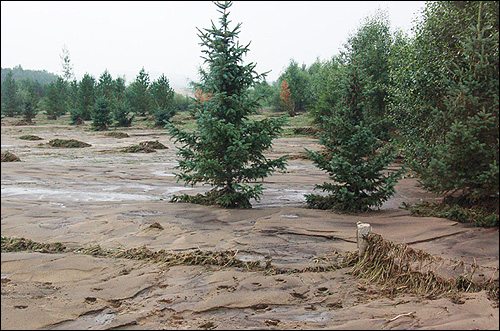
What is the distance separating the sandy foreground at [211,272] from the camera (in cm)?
446

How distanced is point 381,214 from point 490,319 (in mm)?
5295

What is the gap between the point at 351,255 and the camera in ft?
21.1

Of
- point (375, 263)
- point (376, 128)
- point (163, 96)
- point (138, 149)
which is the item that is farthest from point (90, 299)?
point (163, 96)

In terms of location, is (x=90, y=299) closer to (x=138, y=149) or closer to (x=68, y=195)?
(x=68, y=195)

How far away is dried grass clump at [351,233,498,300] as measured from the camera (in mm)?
4996

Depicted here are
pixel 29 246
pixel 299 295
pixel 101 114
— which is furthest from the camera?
pixel 101 114

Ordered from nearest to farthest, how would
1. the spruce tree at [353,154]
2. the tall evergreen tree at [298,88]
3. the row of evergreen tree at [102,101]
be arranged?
the spruce tree at [353,154]
the row of evergreen tree at [102,101]
the tall evergreen tree at [298,88]

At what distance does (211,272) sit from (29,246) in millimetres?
3139

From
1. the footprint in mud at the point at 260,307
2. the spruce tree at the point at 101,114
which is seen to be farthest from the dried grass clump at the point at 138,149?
the footprint in mud at the point at 260,307

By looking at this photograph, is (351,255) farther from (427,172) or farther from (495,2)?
(495,2)

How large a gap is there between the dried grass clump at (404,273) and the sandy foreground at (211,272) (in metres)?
0.19

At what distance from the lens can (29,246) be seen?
681 centimetres

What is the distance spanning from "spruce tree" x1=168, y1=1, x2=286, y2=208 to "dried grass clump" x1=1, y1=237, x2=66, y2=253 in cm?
351

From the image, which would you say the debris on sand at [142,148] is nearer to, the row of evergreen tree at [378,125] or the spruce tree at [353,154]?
the row of evergreen tree at [378,125]
